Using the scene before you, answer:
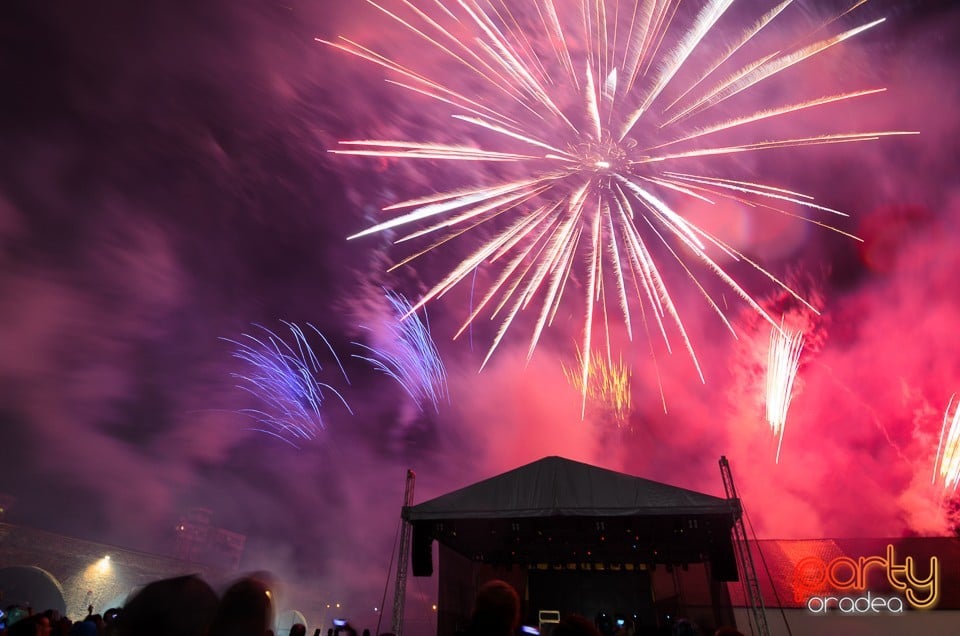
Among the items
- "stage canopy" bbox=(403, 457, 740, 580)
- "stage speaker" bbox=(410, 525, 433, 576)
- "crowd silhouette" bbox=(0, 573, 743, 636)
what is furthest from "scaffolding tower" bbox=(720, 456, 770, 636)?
"crowd silhouette" bbox=(0, 573, 743, 636)

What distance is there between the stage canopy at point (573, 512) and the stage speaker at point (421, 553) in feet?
0.07

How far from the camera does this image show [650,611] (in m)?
17.3

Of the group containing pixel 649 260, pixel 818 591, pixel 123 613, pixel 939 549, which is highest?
pixel 649 260

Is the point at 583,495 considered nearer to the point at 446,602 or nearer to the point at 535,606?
the point at 446,602

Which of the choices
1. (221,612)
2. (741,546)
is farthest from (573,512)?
(221,612)

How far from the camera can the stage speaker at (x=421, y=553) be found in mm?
12195

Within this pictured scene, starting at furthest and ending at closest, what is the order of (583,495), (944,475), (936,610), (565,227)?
(944,475)
(565,227)
(936,610)
(583,495)

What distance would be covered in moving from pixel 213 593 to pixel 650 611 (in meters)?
18.8

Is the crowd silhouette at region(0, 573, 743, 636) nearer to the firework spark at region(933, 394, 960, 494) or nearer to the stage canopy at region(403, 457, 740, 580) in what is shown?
the stage canopy at region(403, 457, 740, 580)

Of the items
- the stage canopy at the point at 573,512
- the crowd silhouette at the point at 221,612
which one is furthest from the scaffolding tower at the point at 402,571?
the crowd silhouette at the point at 221,612

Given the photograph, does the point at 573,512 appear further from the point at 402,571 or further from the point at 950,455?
the point at 950,455

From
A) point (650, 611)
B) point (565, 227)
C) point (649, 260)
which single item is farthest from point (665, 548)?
point (565, 227)

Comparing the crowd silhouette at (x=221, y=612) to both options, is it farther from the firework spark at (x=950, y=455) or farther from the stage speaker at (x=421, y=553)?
the firework spark at (x=950, y=455)

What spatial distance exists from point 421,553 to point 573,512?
377cm
